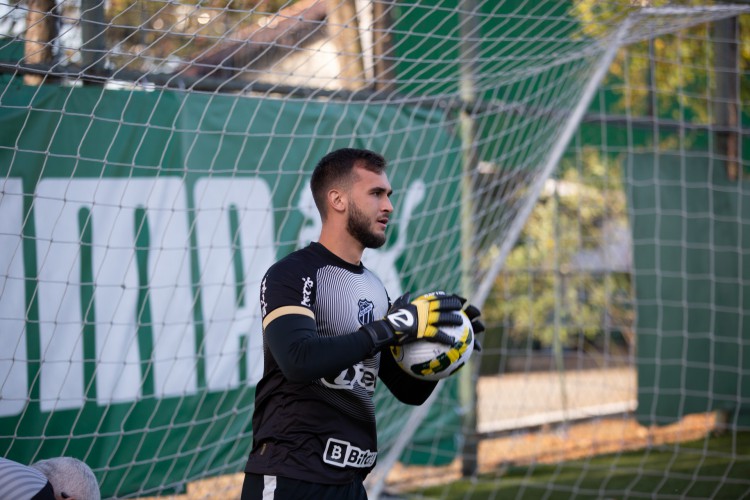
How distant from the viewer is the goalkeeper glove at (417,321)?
2.52 meters

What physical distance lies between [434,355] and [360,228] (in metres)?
0.51

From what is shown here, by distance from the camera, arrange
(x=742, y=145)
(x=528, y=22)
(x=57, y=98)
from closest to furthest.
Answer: (x=57, y=98), (x=528, y=22), (x=742, y=145)

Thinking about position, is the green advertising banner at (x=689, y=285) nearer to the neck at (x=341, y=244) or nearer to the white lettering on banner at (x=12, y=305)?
the neck at (x=341, y=244)

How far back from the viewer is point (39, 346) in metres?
4.00

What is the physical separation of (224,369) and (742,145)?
5464 millimetres

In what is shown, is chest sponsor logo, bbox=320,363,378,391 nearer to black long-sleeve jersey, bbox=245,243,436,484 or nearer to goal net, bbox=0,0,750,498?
black long-sleeve jersey, bbox=245,243,436,484

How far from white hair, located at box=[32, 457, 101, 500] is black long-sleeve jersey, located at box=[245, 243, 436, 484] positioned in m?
0.55

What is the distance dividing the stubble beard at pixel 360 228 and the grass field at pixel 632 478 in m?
3.32

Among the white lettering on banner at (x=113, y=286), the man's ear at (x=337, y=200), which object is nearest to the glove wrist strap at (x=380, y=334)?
the man's ear at (x=337, y=200)

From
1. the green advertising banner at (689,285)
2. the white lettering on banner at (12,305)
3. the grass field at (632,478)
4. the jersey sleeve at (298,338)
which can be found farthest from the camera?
the green advertising banner at (689,285)

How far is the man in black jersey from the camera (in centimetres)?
248

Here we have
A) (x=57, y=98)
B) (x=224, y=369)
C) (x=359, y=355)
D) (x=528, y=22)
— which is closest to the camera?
(x=359, y=355)

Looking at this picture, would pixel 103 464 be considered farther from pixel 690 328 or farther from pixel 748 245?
pixel 748 245

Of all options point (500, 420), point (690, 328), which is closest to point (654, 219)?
point (690, 328)
